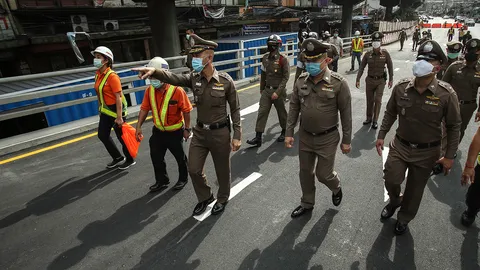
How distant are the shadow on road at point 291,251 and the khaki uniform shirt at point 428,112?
143 centimetres

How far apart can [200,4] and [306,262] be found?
24.7 meters

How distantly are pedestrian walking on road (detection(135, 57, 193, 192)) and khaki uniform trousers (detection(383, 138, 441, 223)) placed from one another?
2.66 meters

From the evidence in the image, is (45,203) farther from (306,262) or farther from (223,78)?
(306,262)

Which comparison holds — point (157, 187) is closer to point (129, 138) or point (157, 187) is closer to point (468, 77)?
point (129, 138)

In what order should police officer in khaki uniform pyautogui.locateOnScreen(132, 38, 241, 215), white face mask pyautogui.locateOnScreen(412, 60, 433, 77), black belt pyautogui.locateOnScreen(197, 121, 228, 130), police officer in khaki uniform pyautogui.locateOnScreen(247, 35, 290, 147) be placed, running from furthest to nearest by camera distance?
police officer in khaki uniform pyautogui.locateOnScreen(247, 35, 290, 147) < black belt pyautogui.locateOnScreen(197, 121, 228, 130) < police officer in khaki uniform pyautogui.locateOnScreen(132, 38, 241, 215) < white face mask pyautogui.locateOnScreen(412, 60, 433, 77)

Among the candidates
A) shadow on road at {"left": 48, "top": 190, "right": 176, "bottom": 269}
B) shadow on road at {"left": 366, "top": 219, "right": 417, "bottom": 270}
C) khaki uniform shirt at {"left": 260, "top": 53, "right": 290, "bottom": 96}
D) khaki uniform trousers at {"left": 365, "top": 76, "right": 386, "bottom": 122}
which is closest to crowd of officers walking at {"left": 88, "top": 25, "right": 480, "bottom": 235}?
shadow on road at {"left": 366, "top": 219, "right": 417, "bottom": 270}

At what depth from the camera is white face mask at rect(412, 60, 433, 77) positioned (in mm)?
2961

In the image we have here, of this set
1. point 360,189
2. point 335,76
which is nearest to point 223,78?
point 335,76

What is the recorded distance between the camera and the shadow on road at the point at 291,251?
3.03m

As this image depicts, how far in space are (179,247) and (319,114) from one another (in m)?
2.17

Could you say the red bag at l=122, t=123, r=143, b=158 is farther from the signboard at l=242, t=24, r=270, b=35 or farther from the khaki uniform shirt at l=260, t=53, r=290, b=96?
the signboard at l=242, t=24, r=270, b=35

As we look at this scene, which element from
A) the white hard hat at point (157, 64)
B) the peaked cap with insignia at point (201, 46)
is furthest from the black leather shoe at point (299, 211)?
the white hard hat at point (157, 64)

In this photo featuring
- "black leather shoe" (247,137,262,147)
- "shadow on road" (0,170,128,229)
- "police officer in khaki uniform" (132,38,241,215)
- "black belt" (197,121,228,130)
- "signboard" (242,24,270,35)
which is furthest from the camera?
"signboard" (242,24,270,35)

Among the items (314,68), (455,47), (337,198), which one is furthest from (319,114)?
(455,47)
